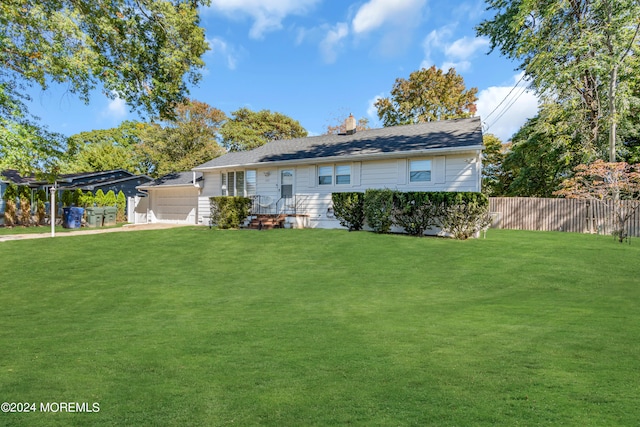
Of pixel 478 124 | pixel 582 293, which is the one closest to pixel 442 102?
pixel 478 124

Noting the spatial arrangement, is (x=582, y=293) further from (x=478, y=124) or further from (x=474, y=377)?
(x=478, y=124)

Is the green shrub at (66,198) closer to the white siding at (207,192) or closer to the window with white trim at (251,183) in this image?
the white siding at (207,192)

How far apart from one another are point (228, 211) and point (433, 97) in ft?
76.0

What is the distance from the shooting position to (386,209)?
14.6m

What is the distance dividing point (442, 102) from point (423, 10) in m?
14.0

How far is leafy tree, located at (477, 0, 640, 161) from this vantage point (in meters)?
15.8

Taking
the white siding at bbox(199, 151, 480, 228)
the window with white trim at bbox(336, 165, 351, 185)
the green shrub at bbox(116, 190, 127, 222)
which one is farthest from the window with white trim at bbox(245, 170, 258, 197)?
the green shrub at bbox(116, 190, 127, 222)

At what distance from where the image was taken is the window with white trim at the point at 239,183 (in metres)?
20.6

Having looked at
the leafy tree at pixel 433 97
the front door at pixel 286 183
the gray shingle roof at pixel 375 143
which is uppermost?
the leafy tree at pixel 433 97

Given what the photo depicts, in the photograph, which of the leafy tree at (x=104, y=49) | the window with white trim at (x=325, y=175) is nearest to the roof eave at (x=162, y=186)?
the leafy tree at (x=104, y=49)

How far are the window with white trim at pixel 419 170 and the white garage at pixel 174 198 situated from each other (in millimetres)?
13496

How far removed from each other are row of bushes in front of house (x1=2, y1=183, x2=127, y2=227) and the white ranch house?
582 cm

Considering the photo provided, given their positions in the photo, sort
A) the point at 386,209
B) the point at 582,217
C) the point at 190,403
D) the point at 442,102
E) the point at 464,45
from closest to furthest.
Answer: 1. the point at 190,403
2. the point at 386,209
3. the point at 582,217
4. the point at 464,45
5. the point at 442,102

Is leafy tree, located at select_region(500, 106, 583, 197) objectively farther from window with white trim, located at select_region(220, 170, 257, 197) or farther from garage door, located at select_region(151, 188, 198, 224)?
garage door, located at select_region(151, 188, 198, 224)
